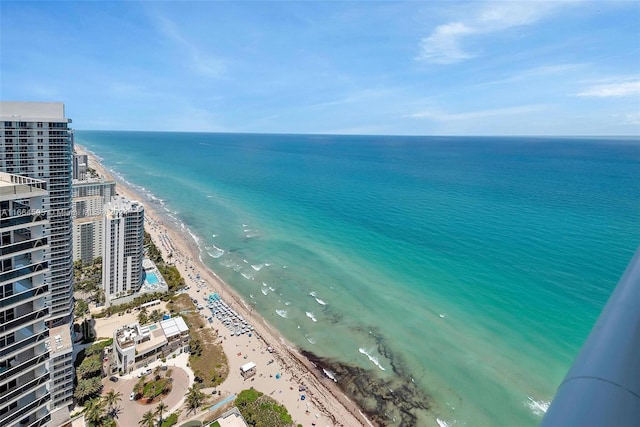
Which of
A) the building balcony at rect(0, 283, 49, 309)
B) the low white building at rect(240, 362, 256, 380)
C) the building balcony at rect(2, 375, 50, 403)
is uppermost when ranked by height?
the building balcony at rect(0, 283, 49, 309)

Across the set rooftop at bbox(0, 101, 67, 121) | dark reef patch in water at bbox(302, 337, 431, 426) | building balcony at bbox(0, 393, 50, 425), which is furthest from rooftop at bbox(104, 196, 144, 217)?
building balcony at bbox(0, 393, 50, 425)

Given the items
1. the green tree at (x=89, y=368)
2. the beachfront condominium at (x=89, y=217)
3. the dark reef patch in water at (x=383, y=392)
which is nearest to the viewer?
the dark reef patch in water at (x=383, y=392)

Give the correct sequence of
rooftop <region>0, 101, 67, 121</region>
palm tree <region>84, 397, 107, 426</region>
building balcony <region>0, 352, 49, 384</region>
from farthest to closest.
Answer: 1. rooftop <region>0, 101, 67, 121</region>
2. palm tree <region>84, 397, 107, 426</region>
3. building balcony <region>0, 352, 49, 384</region>

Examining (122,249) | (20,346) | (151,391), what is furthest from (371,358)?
(122,249)

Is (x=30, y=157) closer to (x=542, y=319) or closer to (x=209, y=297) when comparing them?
(x=209, y=297)

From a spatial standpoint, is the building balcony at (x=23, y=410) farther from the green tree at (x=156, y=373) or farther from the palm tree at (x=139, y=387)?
the green tree at (x=156, y=373)

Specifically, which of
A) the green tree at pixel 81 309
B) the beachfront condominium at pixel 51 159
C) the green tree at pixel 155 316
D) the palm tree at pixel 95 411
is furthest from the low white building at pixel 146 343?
the green tree at pixel 81 309

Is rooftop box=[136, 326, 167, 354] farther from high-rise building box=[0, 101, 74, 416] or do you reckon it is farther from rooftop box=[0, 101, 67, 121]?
rooftop box=[0, 101, 67, 121]
